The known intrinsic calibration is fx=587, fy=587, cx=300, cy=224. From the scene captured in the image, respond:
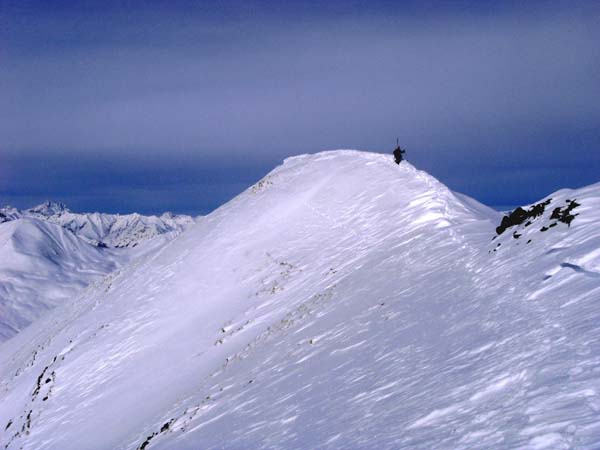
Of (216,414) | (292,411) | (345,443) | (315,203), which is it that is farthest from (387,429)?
(315,203)

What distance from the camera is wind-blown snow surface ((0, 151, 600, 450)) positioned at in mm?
9953

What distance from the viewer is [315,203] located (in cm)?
4275

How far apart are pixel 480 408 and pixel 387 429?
182 cm

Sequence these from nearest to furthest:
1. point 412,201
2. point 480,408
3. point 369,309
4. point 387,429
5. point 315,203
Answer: point 480,408, point 387,429, point 369,309, point 412,201, point 315,203

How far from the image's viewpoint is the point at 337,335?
65.4 ft

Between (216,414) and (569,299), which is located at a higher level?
(569,299)

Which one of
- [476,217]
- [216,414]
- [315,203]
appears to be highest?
[315,203]

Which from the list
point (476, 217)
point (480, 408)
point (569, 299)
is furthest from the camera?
point (476, 217)

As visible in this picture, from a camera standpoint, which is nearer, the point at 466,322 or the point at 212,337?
the point at 466,322

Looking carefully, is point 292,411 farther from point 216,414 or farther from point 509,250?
point 509,250

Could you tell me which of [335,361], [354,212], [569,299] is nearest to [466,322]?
[569,299]

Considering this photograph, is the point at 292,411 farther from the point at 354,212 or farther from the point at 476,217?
the point at 354,212

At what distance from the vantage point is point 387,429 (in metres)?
10.4

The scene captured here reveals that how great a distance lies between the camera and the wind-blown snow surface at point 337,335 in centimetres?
995
